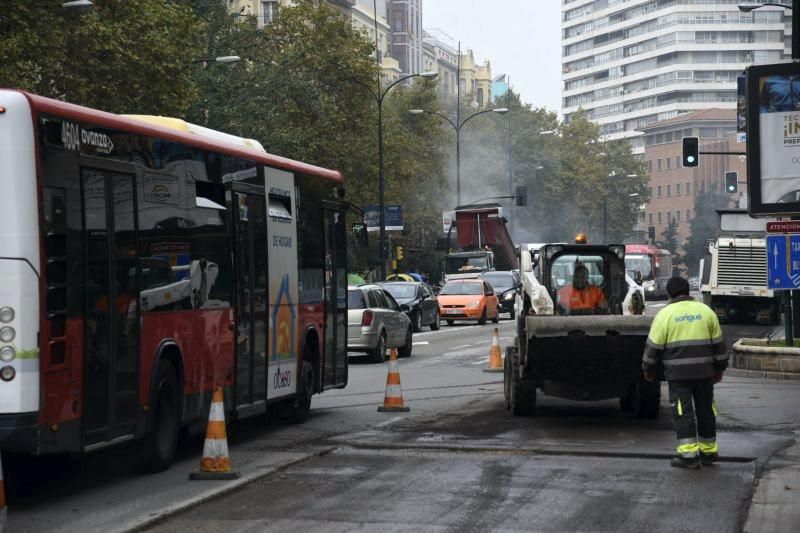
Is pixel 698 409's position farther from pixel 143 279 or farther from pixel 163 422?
pixel 143 279

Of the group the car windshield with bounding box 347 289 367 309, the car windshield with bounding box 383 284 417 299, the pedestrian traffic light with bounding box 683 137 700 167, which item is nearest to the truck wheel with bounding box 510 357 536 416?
the car windshield with bounding box 347 289 367 309

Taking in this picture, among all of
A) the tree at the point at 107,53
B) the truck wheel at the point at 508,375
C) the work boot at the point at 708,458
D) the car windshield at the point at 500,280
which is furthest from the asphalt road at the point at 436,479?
the car windshield at the point at 500,280

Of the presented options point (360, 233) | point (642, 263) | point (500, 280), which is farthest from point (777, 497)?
point (642, 263)

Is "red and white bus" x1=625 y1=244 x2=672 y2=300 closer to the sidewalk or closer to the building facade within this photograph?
the sidewalk

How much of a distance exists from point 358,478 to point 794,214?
1467 centimetres

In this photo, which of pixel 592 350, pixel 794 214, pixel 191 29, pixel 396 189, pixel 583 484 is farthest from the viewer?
pixel 396 189

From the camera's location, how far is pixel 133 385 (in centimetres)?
1159

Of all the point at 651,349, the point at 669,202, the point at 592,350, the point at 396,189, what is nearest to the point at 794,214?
the point at 592,350

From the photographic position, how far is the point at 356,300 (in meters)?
29.2

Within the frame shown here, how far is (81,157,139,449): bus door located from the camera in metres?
10.7

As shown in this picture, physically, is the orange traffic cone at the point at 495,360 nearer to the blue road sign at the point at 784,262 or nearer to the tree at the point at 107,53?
the blue road sign at the point at 784,262

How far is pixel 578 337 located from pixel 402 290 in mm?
27864

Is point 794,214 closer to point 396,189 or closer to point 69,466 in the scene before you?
point 69,466

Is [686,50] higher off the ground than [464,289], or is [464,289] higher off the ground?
[686,50]
